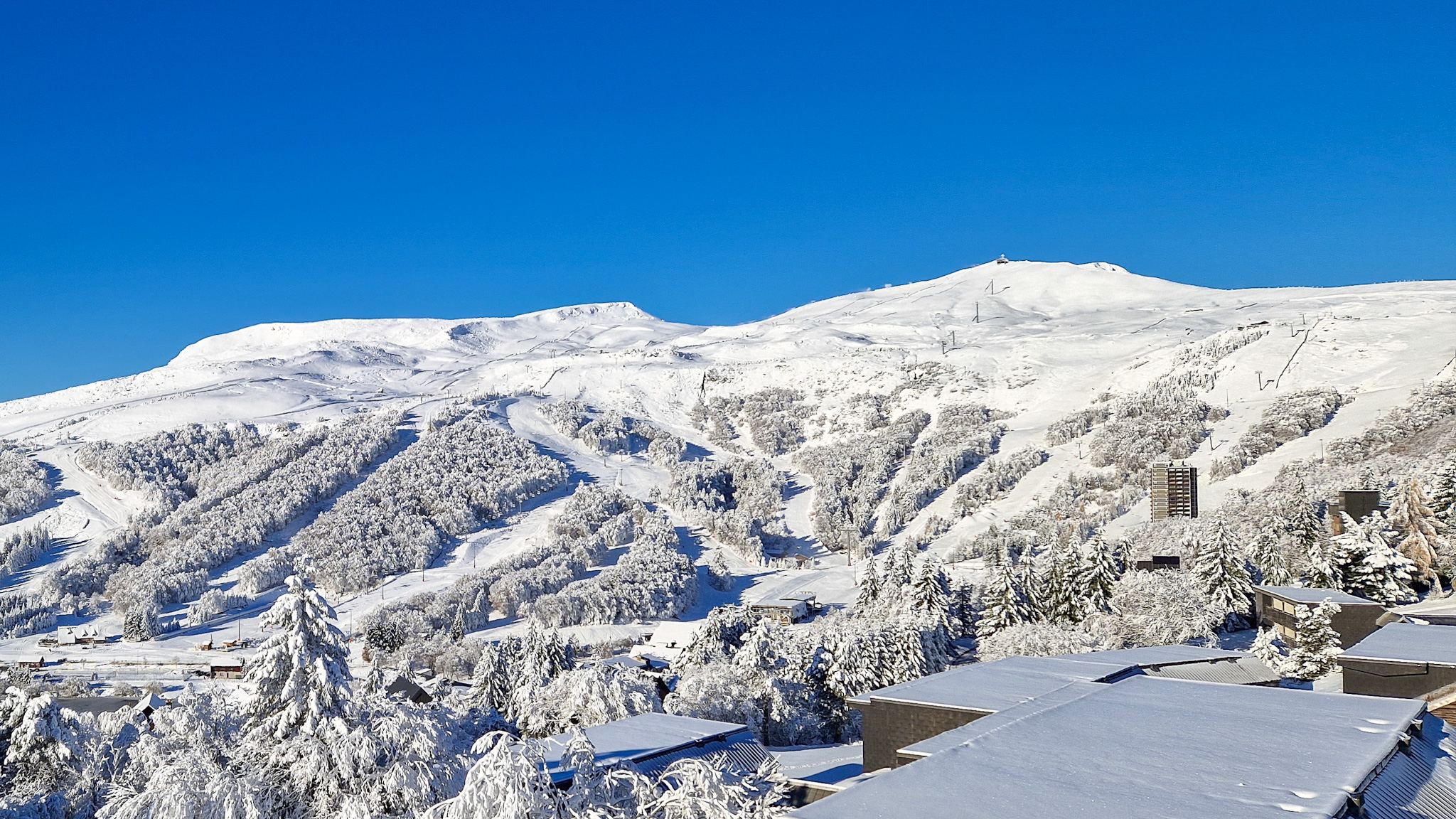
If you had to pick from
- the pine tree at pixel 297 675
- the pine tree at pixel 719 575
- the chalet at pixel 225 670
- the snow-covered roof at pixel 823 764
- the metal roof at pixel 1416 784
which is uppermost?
the pine tree at pixel 297 675

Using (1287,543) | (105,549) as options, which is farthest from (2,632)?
(1287,543)

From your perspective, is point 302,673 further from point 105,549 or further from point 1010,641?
point 105,549

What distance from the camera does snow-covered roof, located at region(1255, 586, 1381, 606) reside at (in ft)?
105

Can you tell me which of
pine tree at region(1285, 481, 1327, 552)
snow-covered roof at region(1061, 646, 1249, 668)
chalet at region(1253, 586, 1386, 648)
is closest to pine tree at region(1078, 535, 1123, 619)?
chalet at region(1253, 586, 1386, 648)

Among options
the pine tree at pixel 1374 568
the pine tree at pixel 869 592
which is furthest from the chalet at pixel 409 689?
the pine tree at pixel 1374 568

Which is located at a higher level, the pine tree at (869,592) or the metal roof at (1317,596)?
the metal roof at (1317,596)

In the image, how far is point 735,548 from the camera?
82688 mm

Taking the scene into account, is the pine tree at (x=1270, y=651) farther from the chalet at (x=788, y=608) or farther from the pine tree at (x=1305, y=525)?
the chalet at (x=788, y=608)

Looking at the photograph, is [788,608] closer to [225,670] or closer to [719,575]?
[719,575]

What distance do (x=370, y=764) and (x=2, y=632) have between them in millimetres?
69808

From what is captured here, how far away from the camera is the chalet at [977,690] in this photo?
1868cm

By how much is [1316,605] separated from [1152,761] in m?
23.8

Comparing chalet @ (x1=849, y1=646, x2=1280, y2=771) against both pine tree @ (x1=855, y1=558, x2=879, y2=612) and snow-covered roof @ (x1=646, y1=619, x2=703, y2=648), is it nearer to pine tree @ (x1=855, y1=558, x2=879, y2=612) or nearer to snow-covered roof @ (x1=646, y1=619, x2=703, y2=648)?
pine tree @ (x1=855, y1=558, x2=879, y2=612)

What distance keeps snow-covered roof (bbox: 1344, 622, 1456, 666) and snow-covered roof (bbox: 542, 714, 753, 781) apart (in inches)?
514
